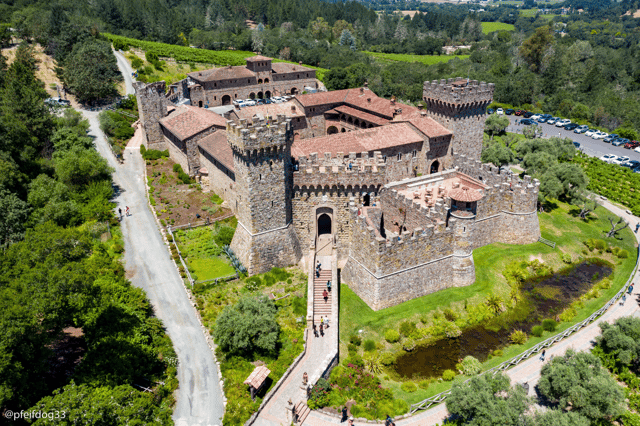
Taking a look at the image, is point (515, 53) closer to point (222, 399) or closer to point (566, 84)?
point (566, 84)

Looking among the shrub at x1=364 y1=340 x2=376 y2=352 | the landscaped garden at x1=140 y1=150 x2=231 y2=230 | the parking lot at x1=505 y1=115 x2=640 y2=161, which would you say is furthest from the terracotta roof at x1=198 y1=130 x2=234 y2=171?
the parking lot at x1=505 y1=115 x2=640 y2=161

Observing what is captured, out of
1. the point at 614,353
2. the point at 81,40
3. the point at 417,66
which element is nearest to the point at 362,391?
the point at 614,353

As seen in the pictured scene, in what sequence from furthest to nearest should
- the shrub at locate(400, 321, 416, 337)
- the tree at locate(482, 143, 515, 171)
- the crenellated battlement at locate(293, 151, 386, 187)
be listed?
the tree at locate(482, 143, 515, 171) → the crenellated battlement at locate(293, 151, 386, 187) → the shrub at locate(400, 321, 416, 337)

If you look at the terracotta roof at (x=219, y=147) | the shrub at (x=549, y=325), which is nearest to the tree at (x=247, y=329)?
the terracotta roof at (x=219, y=147)

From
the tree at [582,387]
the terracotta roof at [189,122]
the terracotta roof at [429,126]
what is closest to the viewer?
the tree at [582,387]

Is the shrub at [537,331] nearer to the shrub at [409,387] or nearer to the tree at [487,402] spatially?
the tree at [487,402]

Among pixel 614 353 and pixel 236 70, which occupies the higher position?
pixel 236 70

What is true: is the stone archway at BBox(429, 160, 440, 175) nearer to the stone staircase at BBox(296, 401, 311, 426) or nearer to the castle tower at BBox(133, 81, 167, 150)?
the stone staircase at BBox(296, 401, 311, 426)
